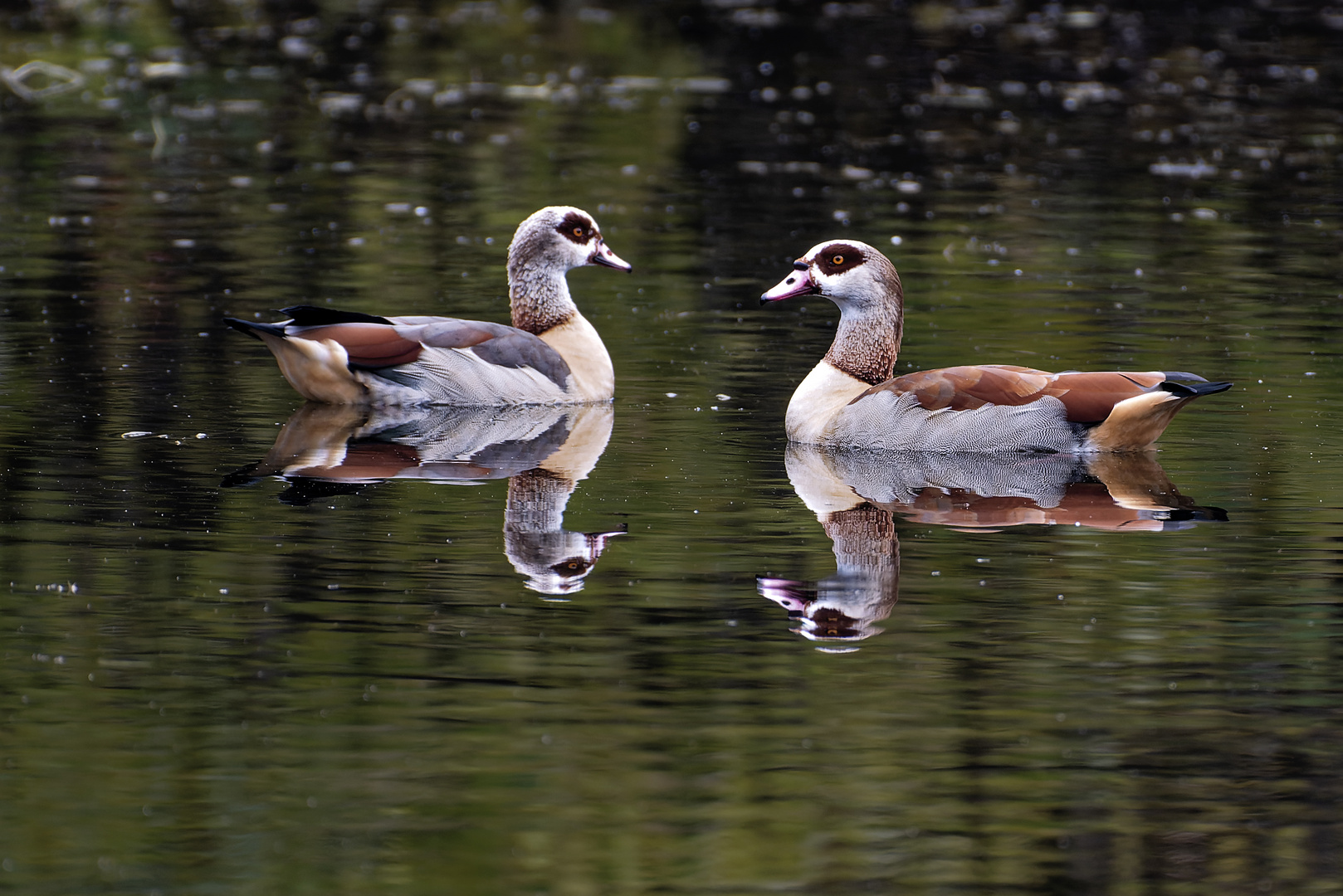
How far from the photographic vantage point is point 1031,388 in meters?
12.2

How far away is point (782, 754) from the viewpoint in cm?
721

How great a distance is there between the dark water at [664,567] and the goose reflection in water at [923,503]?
0.14 feet

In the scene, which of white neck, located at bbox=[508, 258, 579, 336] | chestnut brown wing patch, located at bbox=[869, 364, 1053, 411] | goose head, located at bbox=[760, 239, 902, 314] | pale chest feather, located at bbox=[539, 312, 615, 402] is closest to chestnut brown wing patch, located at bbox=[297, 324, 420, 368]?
pale chest feather, located at bbox=[539, 312, 615, 402]

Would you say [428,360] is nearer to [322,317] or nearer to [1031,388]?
[322,317]

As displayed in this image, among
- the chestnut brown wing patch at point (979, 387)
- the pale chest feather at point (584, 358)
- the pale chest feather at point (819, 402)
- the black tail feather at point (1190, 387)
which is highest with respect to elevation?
the black tail feather at point (1190, 387)

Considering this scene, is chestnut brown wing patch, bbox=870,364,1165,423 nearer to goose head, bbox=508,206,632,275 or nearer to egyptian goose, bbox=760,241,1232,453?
egyptian goose, bbox=760,241,1232,453

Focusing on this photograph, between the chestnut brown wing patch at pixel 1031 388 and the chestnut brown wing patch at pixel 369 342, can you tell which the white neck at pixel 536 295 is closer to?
the chestnut brown wing patch at pixel 369 342

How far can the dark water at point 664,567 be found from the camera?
6.63m

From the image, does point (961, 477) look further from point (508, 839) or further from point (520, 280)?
point (508, 839)

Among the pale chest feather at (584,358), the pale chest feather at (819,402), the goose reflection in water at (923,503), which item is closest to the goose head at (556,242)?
the pale chest feather at (584,358)

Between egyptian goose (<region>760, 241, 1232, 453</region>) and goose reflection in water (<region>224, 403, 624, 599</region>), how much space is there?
1.38 m

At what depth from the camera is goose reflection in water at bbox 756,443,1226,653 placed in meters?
9.10

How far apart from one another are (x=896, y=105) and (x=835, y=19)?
10.4 metres

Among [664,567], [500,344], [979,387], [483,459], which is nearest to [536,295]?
[500,344]
